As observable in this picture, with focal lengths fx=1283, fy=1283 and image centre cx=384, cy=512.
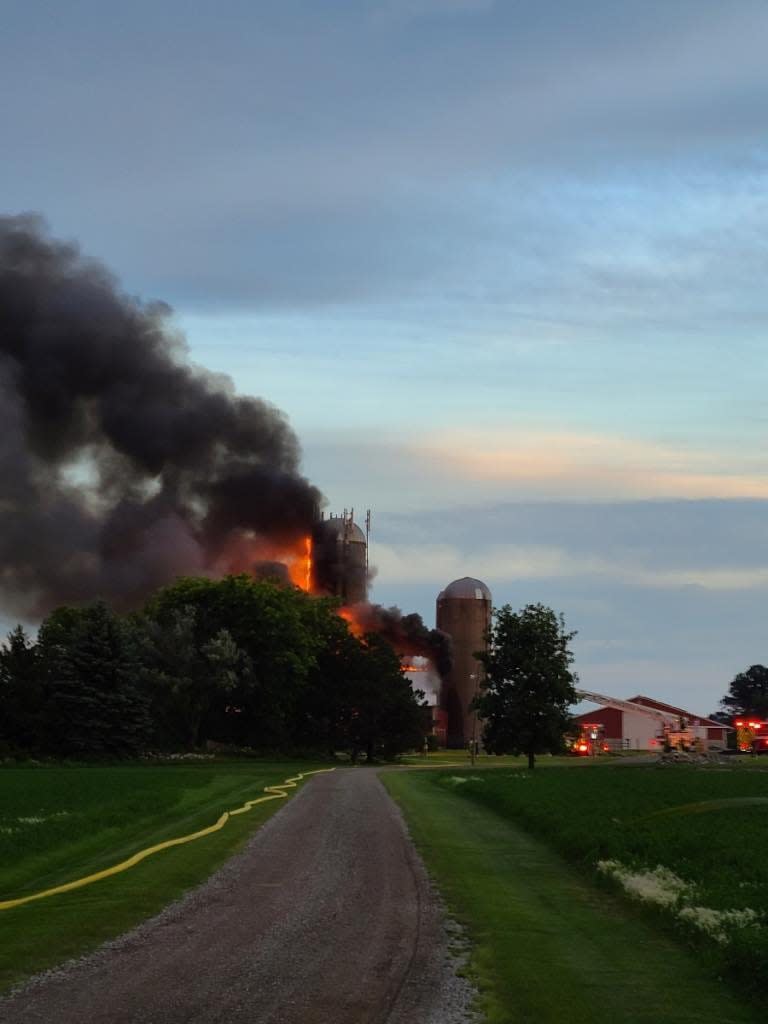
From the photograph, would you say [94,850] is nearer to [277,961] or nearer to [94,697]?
[277,961]

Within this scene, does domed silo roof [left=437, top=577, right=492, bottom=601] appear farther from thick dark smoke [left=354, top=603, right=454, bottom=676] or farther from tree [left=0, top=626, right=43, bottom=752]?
tree [left=0, top=626, right=43, bottom=752]

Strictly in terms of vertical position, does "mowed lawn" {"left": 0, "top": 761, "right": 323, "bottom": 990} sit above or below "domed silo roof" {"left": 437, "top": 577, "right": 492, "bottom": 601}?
below

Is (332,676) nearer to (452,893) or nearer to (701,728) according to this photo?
(701,728)

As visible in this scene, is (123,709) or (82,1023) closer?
(82,1023)

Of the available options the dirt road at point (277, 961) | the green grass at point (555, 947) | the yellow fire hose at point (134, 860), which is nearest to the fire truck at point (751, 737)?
the yellow fire hose at point (134, 860)

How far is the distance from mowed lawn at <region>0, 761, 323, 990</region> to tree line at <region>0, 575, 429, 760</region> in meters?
27.6

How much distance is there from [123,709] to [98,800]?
41.8 meters

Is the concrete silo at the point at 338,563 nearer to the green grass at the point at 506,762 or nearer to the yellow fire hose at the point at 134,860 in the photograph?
the green grass at the point at 506,762

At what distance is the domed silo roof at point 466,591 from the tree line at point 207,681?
39171mm

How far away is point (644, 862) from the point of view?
21312 mm

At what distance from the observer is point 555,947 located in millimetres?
14680

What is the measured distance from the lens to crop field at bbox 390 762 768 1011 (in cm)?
1446

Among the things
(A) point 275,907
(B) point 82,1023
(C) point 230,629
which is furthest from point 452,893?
(C) point 230,629

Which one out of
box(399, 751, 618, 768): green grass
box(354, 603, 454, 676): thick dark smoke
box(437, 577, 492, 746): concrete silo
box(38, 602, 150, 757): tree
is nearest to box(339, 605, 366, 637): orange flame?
box(354, 603, 454, 676): thick dark smoke
